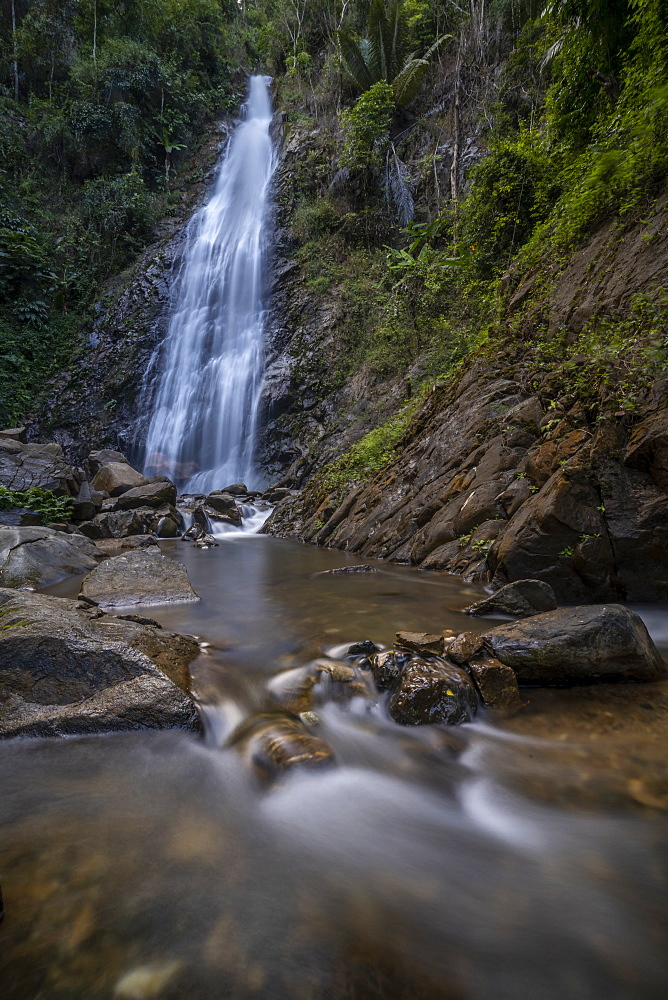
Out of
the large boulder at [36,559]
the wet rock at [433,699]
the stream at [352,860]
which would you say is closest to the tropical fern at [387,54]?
the large boulder at [36,559]

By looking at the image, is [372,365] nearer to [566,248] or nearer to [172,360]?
[566,248]

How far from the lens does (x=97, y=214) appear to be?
23.4 metres

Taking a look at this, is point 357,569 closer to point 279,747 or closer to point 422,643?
point 422,643

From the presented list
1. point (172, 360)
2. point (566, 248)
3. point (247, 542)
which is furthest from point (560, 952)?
point (172, 360)

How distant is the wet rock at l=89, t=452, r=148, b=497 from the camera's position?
13.2 meters

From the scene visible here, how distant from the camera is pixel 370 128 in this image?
16.3m

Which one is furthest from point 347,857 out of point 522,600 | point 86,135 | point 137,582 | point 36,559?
point 86,135

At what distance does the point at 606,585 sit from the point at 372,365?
36.5 ft

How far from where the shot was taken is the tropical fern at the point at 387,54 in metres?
16.0

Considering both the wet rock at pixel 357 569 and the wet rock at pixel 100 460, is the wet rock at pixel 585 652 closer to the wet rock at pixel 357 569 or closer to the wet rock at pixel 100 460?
the wet rock at pixel 357 569

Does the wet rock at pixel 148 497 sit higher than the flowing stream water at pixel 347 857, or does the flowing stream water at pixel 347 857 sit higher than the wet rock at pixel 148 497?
the wet rock at pixel 148 497

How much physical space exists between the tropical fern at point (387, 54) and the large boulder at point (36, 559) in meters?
18.9

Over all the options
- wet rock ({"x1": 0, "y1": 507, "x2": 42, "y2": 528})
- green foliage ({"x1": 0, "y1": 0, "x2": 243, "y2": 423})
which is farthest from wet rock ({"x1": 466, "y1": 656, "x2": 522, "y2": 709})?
green foliage ({"x1": 0, "y1": 0, "x2": 243, "y2": 423})

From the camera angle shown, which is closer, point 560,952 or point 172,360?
point 560,952
